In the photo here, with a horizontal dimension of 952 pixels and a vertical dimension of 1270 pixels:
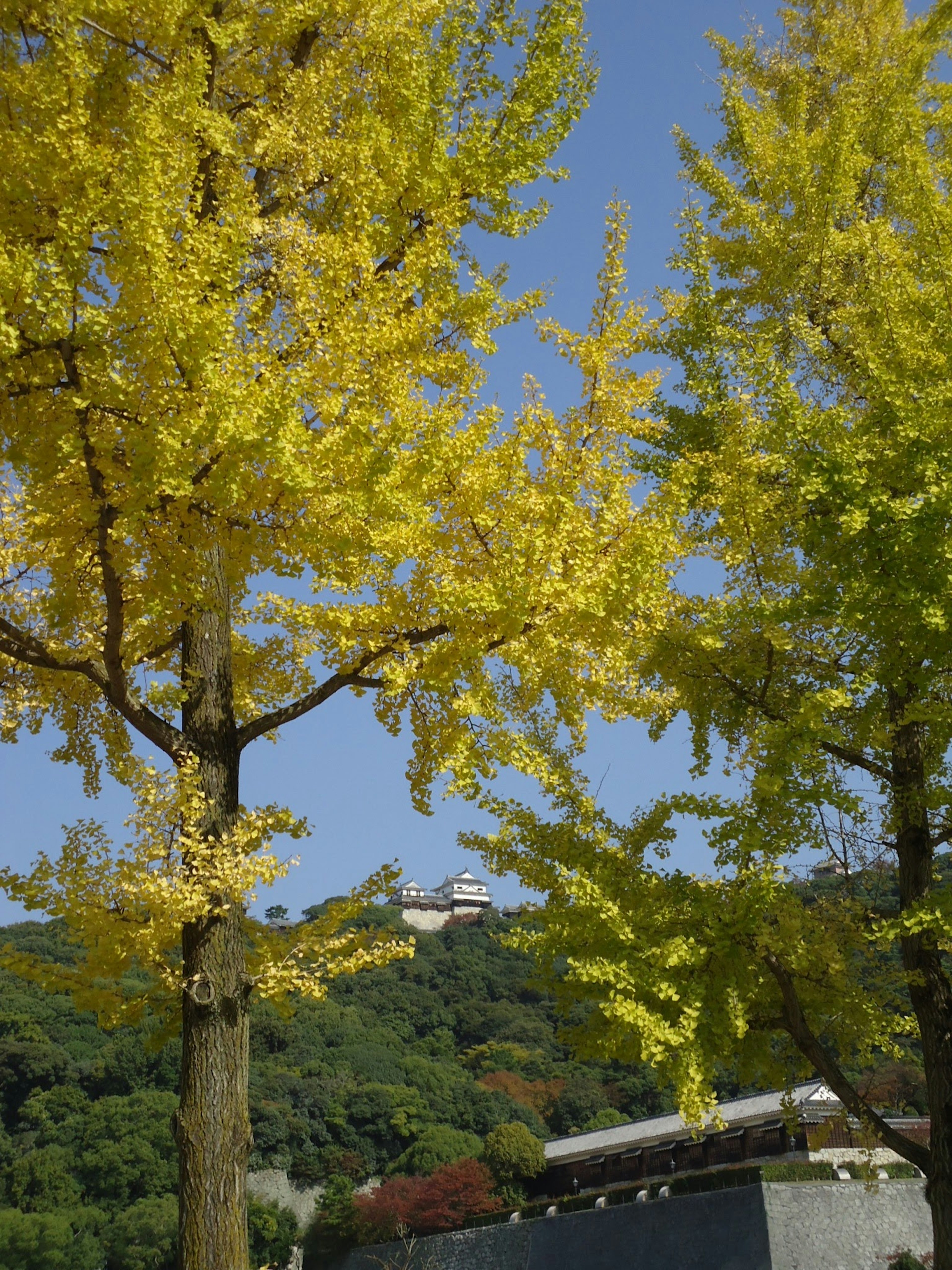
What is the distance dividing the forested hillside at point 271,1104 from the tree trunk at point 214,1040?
80.4ft

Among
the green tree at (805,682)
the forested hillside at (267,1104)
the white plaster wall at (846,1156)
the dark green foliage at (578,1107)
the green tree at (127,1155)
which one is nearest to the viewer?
the green tree at (805,682)

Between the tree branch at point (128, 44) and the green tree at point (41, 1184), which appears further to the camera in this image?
the green tree at point (41, 1184)

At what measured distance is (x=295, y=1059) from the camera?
133 feet

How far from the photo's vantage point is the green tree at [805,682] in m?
5.32

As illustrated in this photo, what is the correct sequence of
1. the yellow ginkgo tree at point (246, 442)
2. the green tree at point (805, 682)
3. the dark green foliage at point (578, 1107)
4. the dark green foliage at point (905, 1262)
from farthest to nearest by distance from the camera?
the dark green foliage at point (578, 1107) → the dark green foliage at point (905, 1262) → the green tree at point (805, 682) → the yellow ginkgo tree at point (246, 442)

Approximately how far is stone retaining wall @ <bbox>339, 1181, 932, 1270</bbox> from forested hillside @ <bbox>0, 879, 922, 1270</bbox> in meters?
7.24

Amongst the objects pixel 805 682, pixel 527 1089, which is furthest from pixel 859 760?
pixel 527 1089

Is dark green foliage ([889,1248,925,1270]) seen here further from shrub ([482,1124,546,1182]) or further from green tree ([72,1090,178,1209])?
green tree ([72,1090,178,1209])

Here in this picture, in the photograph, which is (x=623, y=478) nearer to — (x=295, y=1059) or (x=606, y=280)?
(x=606, y=280)

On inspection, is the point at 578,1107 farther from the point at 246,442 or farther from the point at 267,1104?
the point at 246,442

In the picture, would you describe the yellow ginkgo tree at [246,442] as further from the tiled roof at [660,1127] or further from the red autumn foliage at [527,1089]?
the red autumn foliage at [527,1089]

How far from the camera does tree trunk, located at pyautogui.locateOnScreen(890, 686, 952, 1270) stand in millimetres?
5582

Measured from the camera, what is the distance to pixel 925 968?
608 cm

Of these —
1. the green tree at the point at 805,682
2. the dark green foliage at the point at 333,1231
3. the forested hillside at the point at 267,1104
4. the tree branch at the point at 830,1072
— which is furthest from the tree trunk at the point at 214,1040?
the dark green foliage at the point at 333,1231
